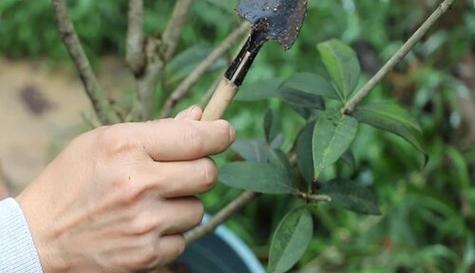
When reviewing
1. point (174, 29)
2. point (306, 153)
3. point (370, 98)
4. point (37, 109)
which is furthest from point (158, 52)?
point (37, 109)

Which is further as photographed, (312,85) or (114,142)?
(312,85)

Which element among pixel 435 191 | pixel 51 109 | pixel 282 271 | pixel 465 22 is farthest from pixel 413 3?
pixel 282 271

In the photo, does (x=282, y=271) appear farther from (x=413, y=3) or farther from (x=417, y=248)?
(x=413, y=3)

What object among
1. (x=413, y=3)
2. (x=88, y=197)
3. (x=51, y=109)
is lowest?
(x=51, y=109)

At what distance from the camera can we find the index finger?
83 centimetres

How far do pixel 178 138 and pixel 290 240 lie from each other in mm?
218

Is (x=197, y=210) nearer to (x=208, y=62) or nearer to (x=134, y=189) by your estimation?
(x=134, y=189)

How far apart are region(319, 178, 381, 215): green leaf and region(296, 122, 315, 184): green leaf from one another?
0.04 metres

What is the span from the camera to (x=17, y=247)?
0.91m

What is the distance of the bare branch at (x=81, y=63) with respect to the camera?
3.50ft

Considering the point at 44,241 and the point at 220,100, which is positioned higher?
the point at 220,100

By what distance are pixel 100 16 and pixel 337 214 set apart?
100 cm

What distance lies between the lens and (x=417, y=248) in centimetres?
194

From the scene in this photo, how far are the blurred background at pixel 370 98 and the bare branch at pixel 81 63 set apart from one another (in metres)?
0.42
